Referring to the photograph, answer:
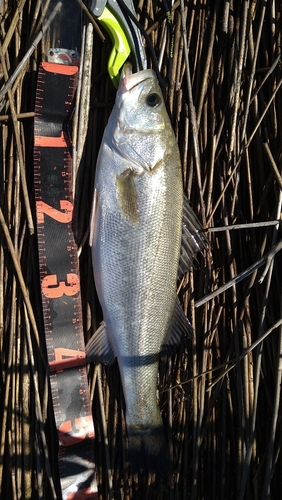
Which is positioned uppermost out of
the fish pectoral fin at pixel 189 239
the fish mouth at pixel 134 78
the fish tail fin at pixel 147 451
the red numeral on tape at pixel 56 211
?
the fish mouth at pixel 134 78

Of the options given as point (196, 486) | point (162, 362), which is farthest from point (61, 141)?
point (196, 486)

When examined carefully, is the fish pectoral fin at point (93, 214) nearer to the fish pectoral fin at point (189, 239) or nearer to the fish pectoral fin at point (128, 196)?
the fish pectoral fin at point (128, 196)

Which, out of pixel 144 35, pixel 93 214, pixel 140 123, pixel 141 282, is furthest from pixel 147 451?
pixel 144 35

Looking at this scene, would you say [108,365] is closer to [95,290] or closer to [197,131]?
[95,290]

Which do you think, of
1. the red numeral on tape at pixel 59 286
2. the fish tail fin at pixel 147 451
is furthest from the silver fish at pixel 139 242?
the red numeral on tape at pixel 59 286

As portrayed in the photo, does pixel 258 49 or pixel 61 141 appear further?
pixel 258 49

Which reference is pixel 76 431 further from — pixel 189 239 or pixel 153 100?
pixel 153 100

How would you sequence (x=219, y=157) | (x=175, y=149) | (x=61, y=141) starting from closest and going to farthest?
1. (x=175, y=149)
2. (x=61, y=141)
3. (x=219, y=157)
